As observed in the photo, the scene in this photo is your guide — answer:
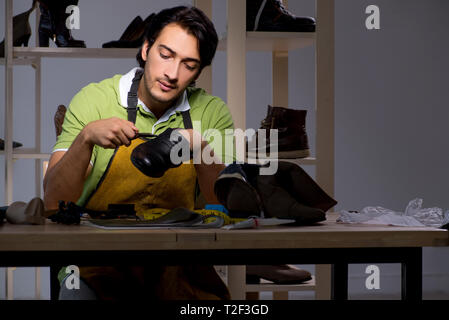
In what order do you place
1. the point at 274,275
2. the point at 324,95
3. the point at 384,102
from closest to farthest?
the point at 324,95 → the point at 274,275 → the point at 384,102

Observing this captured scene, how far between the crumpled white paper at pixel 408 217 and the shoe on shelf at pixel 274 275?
132cm

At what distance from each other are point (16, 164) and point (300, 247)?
380cm

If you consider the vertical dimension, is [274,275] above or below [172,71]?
below

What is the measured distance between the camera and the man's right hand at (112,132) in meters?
1.50

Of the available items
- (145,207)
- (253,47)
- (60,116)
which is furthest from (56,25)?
(145,207)

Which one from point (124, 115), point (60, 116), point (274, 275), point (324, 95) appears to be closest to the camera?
point (124, 115)

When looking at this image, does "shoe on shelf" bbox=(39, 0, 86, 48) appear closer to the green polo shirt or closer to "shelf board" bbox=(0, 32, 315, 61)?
"shelf board" bbox=(0, 32, 315, 61)

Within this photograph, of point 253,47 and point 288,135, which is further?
point 253,47

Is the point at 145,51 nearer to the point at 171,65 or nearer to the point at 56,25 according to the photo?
the point at 171,65

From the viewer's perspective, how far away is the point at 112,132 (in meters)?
1.53

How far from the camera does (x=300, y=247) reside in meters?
1.29

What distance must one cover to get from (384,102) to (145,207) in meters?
3.37

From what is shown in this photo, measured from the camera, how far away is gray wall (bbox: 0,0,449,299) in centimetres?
495

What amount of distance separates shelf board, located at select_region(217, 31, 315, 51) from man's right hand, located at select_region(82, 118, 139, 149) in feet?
4.77
